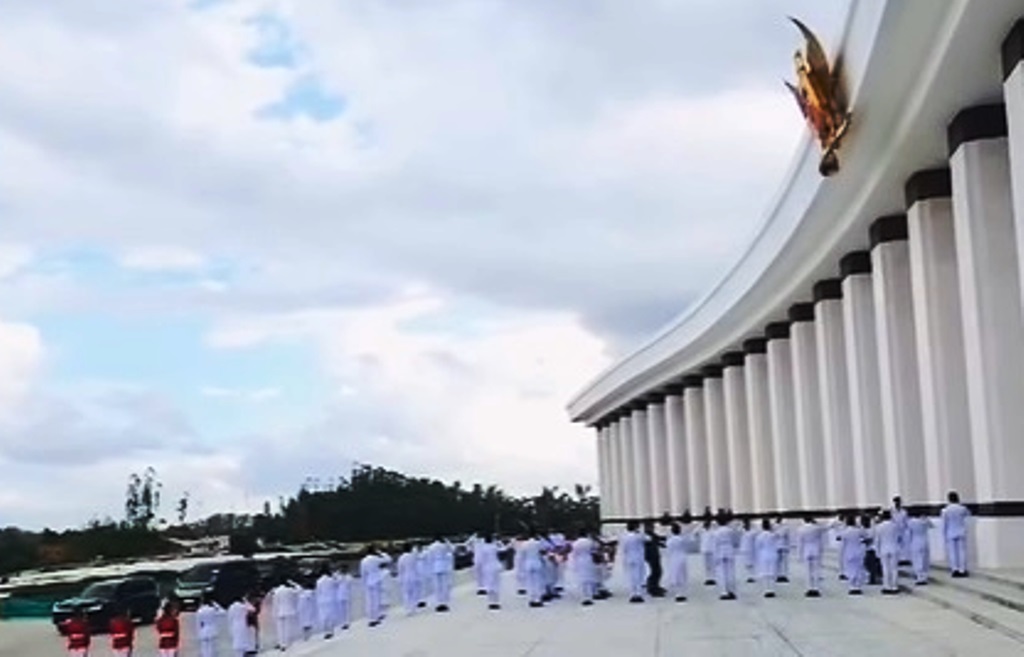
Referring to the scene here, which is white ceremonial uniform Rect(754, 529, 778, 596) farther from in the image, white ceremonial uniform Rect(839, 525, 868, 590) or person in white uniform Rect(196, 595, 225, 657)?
person in white uniform Rect(196, 595, 225, 657)

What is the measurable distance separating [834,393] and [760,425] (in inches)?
379

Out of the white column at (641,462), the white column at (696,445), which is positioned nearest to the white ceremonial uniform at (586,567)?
the white column at (696,445)

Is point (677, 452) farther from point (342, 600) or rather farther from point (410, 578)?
point (342, 600)

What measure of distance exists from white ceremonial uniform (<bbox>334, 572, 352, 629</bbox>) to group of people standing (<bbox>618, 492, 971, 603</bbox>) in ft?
12.9

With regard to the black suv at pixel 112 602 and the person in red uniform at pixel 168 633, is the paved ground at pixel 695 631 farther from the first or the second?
the black suv at pixel 112 602

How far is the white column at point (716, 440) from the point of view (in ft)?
160

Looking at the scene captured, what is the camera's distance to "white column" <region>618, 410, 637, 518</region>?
6500cm

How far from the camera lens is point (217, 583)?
102 feet

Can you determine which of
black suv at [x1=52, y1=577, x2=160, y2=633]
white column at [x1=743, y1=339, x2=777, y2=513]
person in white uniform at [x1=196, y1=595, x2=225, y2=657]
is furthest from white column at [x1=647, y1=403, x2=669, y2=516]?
person in white uniform at [x1=196, y1=595, x2=225, y2=657]

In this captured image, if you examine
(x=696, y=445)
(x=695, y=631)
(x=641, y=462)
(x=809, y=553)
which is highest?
(x=641, y=462)

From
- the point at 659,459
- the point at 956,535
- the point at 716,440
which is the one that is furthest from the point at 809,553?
the point at 659,459

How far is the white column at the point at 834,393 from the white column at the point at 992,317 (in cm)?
1072

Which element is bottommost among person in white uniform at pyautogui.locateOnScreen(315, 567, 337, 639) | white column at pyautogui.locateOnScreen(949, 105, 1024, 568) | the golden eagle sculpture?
person in white uniform at pyautogui.locateOnScreen(315, 567, 337, 639)

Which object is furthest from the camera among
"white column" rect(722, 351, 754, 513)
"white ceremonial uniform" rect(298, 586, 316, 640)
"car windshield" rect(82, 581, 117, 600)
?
"white column" rect(722, 351, 754, 513)
